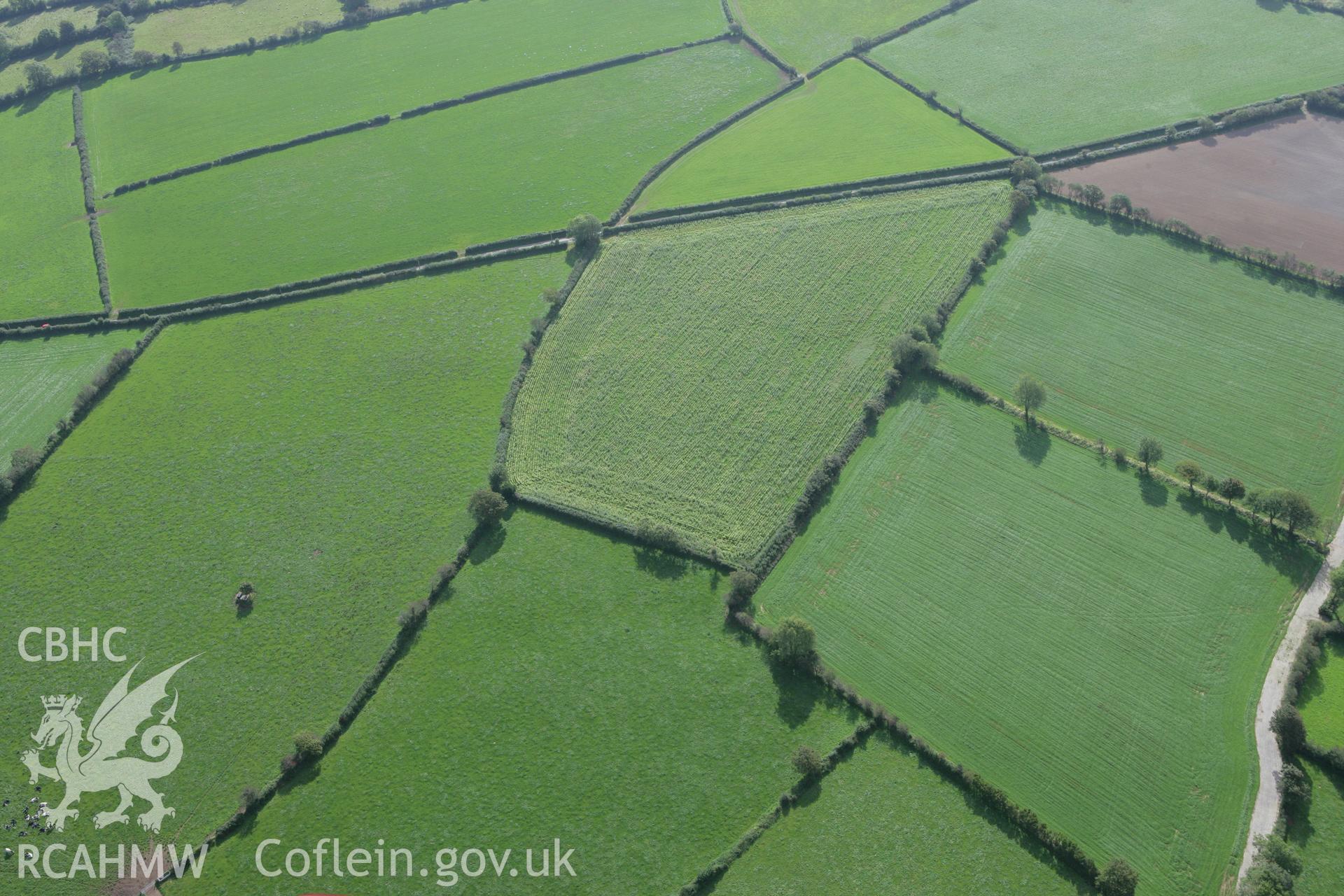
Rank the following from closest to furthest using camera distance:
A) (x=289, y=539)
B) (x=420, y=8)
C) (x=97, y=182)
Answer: (x=289, y=539) → (x=97, y=182) → (x=420, y=8)

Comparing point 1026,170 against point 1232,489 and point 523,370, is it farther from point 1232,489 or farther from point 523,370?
point 523,370

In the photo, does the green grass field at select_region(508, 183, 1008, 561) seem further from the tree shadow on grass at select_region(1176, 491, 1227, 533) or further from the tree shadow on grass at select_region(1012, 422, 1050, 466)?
the tree shadow on grass at select_region(1176, 491, 1227, 533)

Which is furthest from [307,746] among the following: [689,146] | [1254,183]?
[1254,183]

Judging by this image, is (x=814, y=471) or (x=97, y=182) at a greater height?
(x=97, y=182)

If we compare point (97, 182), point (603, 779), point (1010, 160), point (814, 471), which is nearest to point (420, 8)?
point (97, 182)

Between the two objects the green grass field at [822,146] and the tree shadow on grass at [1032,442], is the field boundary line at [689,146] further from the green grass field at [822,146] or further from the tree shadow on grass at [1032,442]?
the tree shadow on grass at [1032,442]

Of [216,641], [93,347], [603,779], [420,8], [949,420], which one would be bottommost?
[603,779]

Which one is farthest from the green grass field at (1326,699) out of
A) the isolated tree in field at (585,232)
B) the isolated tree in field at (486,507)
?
the isolated tree in field at (585,232)

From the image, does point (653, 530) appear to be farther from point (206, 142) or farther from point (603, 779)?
point (206, 142)
